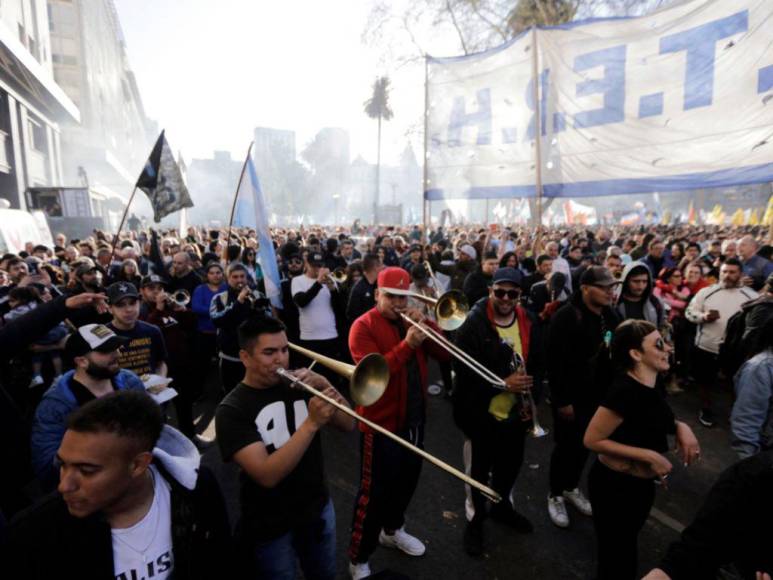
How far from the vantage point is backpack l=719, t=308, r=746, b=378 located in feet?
13.7

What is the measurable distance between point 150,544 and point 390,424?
169 cm

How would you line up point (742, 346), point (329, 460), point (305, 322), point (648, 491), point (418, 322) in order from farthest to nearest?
point (305, 322), point (329, 460), point (742, 346), point (418, 322), point (648, 491)

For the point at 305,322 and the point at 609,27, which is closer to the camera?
the point at 305,322

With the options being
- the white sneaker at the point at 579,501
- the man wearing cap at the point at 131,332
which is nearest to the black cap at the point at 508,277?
the white sneaker at the point at 579,501

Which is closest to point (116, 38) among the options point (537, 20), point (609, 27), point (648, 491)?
point (537, 20)

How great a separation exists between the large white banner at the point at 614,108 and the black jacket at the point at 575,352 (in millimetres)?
4077

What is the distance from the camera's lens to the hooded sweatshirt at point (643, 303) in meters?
4.11

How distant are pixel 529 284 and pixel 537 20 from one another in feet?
44.7

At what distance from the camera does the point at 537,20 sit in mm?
15953

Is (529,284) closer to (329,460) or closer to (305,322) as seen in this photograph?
(305,322)

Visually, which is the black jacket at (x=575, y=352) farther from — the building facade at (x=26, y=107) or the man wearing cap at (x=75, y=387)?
the building facade at (x=26, y=107)

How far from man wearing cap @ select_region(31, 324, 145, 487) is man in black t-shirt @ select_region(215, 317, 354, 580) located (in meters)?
1.10

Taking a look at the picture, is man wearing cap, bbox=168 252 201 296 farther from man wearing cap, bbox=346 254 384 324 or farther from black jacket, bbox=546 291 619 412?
black jacket, bbox=546 291 619 412

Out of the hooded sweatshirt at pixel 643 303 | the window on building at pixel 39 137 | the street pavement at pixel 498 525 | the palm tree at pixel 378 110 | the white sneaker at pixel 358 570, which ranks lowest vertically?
the street pavement at pixel 498 525
